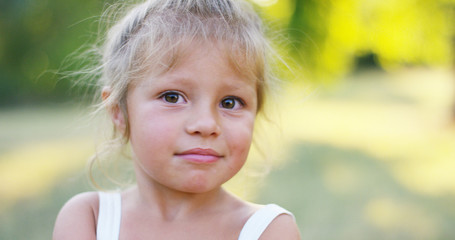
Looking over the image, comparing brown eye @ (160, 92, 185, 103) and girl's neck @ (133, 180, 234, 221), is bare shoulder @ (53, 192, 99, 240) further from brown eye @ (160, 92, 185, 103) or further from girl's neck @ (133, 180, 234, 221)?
brown eye @ (160, 92, 185, 103)

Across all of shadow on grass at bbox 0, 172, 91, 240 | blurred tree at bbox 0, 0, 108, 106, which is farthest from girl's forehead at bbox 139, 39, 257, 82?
blurred tree at bbox 0, 0, 108, 106

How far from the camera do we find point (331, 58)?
7.78 metres

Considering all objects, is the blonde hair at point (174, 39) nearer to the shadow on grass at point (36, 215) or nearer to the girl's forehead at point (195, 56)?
the girl's forehead at point (195, 56)

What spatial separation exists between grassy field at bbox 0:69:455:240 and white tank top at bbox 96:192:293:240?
51 centimetres

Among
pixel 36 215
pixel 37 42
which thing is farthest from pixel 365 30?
pixel 37 42

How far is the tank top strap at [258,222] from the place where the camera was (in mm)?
1650

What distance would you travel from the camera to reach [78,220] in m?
1.73

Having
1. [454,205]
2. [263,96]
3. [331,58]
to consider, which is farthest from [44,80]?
[263,96]

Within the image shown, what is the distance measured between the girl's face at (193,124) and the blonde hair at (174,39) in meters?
0.04

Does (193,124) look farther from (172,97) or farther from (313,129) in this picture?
(313,129)

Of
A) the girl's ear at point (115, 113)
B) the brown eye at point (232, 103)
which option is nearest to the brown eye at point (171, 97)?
the brown eye at point (232, 103)

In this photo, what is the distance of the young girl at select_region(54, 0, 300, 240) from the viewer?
5.08 ft

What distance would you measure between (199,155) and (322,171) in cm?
523

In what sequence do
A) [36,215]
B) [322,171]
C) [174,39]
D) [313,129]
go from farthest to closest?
1. [313,129]
2. [322,171]
3. [36,215]
4. [174,39]
